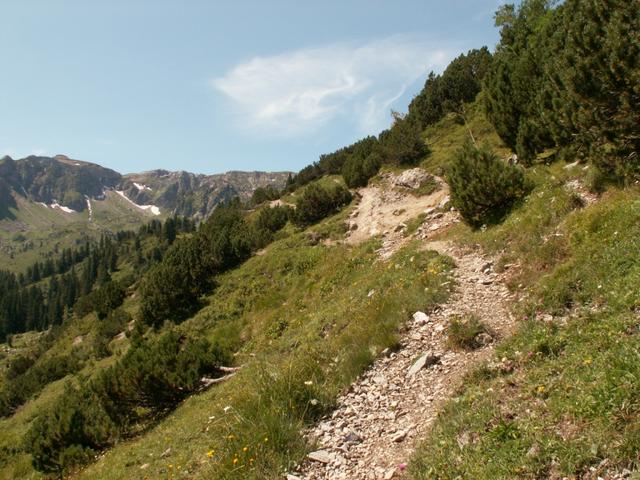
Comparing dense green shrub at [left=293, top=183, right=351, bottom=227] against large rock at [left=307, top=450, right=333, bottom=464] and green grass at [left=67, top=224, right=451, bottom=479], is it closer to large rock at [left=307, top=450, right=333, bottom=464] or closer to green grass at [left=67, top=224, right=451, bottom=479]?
green grass at [left=67, top=224, right=451, bottom=479]

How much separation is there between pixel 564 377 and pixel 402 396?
9.36ft

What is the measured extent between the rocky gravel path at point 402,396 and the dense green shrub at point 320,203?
2416 centimetres

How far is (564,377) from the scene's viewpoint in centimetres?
538

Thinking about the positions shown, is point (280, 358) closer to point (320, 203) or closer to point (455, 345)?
point (455, 345)

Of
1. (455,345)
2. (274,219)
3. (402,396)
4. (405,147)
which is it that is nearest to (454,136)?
(405,147)

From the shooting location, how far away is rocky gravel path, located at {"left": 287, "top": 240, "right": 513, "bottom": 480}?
6168mm

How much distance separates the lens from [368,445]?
21.3 ft

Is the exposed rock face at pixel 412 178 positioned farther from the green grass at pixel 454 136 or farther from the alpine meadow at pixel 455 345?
the alpine meadow at pixel 455 345

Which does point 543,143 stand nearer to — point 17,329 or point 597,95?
point 597,95

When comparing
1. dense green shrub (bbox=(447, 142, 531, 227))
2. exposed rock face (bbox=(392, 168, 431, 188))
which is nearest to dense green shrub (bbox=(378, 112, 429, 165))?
exposed rock face (bbox=(392, 168, 431, 188))

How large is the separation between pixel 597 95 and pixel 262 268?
22027mm

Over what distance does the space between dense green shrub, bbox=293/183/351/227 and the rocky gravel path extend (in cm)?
2416

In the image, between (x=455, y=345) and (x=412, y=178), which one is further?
(x=412, y=178)

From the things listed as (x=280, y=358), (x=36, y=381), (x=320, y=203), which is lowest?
(x=36, y=381)
